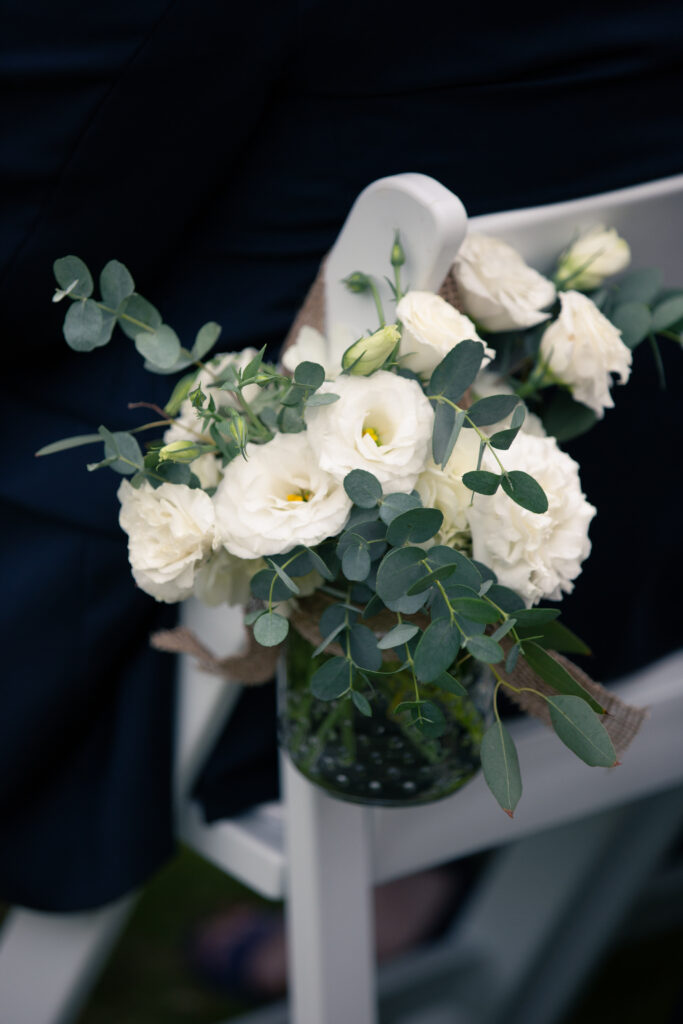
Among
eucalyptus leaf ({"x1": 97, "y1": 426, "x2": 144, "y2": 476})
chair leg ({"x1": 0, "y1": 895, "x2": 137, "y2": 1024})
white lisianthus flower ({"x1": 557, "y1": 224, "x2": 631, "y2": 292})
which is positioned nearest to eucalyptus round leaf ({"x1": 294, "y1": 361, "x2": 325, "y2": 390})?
eucalyptus leaf ({"x1": 97, "y1": 426, "x2": 144, "y2": 476})

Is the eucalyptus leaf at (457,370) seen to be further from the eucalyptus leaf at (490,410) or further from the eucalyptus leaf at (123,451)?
the eucalyptus leaf at (123,451)

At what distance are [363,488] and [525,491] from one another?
78mm

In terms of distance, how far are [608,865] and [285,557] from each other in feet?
3.20

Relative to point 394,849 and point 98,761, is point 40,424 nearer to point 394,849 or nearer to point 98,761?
point 98,761

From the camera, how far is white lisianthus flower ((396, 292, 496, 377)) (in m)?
0.51

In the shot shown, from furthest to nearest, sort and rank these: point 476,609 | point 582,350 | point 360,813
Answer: point 360,813 < point 582,350 < point 476,609

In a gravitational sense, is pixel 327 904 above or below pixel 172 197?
below

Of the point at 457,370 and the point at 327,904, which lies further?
the point at 327,904

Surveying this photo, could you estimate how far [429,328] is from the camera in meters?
0.52

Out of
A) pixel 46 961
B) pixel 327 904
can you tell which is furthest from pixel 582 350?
pixel 46 961

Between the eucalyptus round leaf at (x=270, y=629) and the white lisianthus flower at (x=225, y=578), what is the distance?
0.19 feet

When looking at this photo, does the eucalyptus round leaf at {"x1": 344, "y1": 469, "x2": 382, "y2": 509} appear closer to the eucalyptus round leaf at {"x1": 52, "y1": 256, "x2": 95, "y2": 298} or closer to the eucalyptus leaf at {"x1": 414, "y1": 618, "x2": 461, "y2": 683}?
the eucalyptus leaf at {"x1": 414, "y1": 618, "x2": 461, "y2": 683}

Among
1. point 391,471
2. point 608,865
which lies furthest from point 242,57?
point 608,865

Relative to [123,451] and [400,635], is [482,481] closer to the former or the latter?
[400,635]
